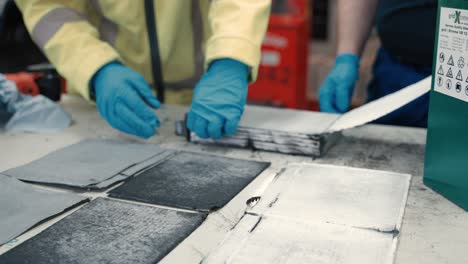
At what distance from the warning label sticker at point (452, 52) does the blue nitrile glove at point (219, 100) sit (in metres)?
0.41

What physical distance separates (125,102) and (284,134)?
0.35 meters

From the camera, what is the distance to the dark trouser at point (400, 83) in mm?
1275

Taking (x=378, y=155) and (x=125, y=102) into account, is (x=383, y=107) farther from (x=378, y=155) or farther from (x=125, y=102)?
(x=125, y=102)

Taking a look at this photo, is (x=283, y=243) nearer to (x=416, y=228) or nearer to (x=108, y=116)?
(x=416, y=228)

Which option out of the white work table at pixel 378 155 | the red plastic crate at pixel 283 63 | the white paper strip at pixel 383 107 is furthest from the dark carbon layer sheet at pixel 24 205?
the red plastic crate at pixel 283 63

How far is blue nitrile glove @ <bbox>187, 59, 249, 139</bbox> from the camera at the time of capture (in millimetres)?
1008

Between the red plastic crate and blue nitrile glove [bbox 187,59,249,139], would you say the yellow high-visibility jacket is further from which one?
the red plastic crate

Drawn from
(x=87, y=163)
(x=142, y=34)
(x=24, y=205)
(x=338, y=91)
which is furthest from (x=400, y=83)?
(x=24, y=205)

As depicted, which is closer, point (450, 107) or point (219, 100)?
point (450, 107)

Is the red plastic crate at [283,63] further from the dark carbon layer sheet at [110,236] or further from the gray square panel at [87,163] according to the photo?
the dark carbon layer sheet at [110,236]

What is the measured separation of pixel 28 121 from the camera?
1159 mm

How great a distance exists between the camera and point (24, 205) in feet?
2.44

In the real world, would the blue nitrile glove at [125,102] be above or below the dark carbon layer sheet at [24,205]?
above

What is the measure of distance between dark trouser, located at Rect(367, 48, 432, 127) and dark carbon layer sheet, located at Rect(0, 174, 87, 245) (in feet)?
2.88
